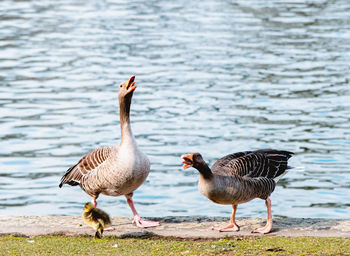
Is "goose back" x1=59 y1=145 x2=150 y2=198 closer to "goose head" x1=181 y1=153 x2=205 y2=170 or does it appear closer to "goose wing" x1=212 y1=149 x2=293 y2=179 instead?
"goose head" x1=181 y1=153 x2=205 y2=170

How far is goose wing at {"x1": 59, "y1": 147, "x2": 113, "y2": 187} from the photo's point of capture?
9055 mm

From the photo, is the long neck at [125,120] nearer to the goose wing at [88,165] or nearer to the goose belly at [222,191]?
the goose wing at [88,165]

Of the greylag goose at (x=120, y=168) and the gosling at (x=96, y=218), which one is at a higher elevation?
the greylag goose at (x=120, y=168)

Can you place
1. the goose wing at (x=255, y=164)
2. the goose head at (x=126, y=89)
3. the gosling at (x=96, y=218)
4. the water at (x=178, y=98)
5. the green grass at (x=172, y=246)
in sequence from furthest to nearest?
the water at (x=178, y=98) < the goose head at (x=126, y=89) < the goose wing at (x=255, y=164) < the gosling at (x=96, y=218) < the green grass at (x=172, y=246)

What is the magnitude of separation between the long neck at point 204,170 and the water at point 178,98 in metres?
3.68

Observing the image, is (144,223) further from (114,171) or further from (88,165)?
(88,165)

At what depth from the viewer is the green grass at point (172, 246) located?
7.09 meters

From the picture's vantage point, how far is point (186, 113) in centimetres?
1775

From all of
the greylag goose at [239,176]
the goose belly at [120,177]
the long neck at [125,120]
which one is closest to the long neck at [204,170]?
the greylag goose at [239,176]

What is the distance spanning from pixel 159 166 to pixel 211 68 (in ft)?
28.1

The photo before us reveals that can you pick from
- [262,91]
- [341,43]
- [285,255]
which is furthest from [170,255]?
[341,43]

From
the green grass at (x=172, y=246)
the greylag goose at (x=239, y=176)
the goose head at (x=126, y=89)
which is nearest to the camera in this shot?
the green grass at (x=172, y=246)

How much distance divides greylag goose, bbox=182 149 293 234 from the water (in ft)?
9.61

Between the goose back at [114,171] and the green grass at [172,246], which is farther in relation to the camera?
the goose back at [114,171]
